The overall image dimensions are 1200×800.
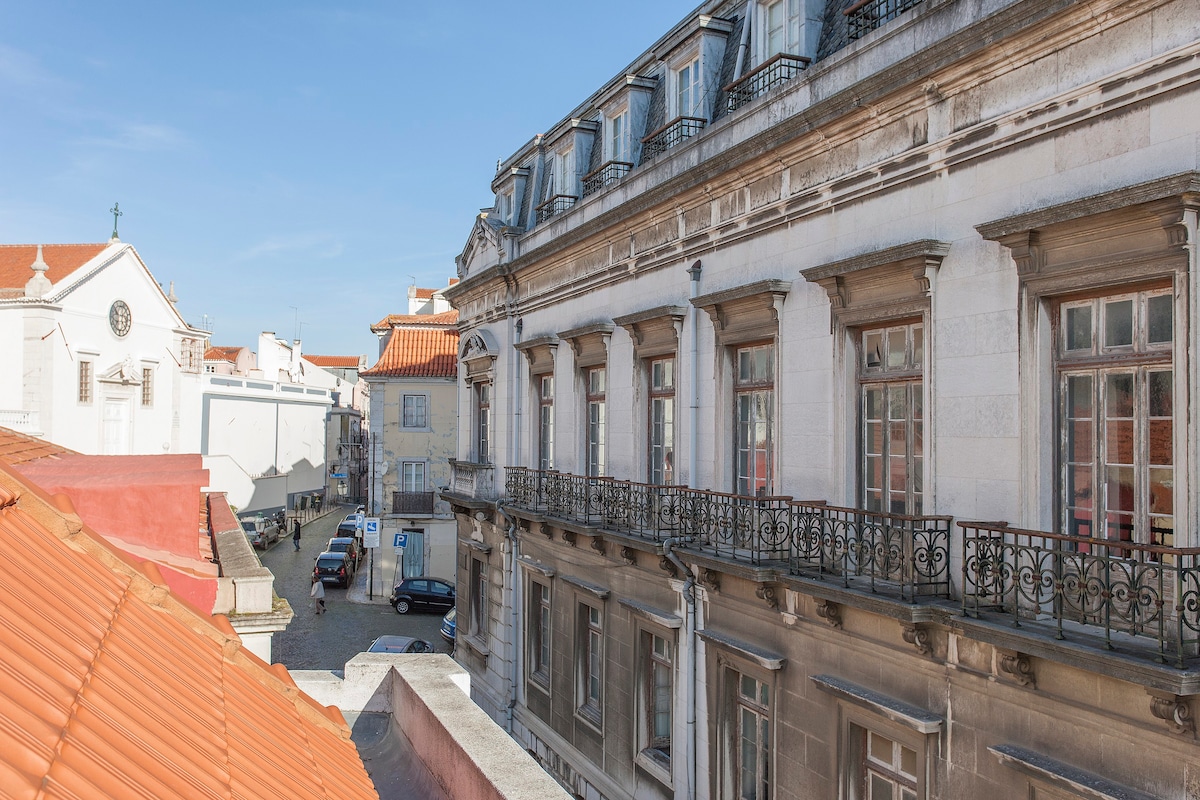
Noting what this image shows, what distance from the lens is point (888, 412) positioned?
369 inches

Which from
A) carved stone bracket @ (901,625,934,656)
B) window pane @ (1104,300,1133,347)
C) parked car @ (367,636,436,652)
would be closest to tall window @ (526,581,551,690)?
parked car @ (367,636,436,652)

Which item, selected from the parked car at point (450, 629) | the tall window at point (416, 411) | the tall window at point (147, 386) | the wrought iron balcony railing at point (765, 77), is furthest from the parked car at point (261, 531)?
the wrought iron balcony railing at point (765, 77)

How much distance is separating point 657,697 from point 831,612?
15.5 ft

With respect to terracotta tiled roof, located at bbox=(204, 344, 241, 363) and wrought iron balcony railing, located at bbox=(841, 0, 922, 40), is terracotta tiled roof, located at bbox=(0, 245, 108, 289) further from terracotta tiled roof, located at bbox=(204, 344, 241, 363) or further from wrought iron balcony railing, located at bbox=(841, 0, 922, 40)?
wrought iron balcony railing, located at bbox=(841, 0, 922, 40)

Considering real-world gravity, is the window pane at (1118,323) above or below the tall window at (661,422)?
above

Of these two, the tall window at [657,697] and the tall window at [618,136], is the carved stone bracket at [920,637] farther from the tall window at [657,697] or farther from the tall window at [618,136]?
the tall window at [618,136]

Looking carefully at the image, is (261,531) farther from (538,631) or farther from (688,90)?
(688,90)

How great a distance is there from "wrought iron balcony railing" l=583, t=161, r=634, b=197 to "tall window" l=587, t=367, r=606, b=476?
3.13 m

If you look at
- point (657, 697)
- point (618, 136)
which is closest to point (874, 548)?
point (657, 697)

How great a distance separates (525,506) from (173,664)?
1376 centimetres

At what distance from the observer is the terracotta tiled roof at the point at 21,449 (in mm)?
8664

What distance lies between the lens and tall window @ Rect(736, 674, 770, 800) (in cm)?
1060

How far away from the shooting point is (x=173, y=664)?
382cm

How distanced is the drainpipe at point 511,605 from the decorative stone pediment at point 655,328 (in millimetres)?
5533
